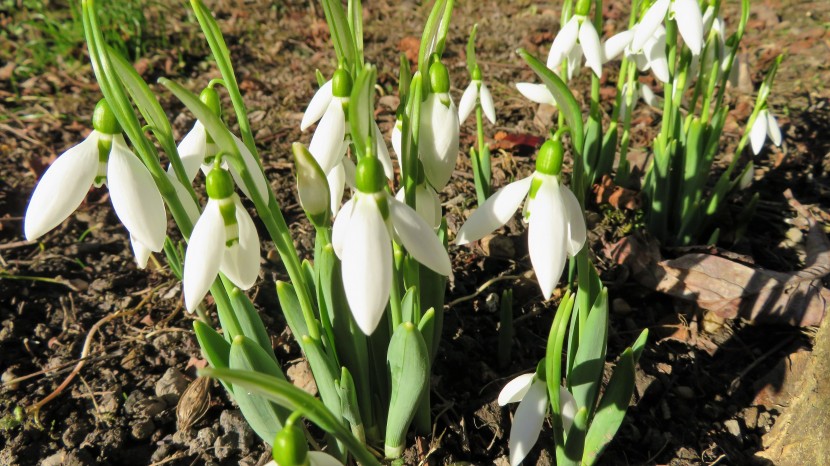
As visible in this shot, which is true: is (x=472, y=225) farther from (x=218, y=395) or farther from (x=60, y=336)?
(x=60, y=336)

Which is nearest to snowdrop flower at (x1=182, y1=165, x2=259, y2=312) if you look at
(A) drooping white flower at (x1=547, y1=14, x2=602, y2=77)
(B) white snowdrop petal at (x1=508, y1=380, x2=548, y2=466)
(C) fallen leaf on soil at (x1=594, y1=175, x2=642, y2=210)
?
(B) white snowdrop petal at (x1=508, y1=380, x2=548, y2=466)

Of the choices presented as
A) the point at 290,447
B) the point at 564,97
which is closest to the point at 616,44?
the point at 564,97

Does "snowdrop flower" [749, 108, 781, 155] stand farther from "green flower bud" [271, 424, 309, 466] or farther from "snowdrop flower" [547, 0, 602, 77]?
"green flower bud" [271, 424, 309, 466]

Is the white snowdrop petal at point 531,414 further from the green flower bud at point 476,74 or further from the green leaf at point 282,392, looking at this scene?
the green flower bud at point 476,74

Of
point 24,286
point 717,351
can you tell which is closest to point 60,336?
point 24,286

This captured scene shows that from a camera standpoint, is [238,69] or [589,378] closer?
[589,378]
